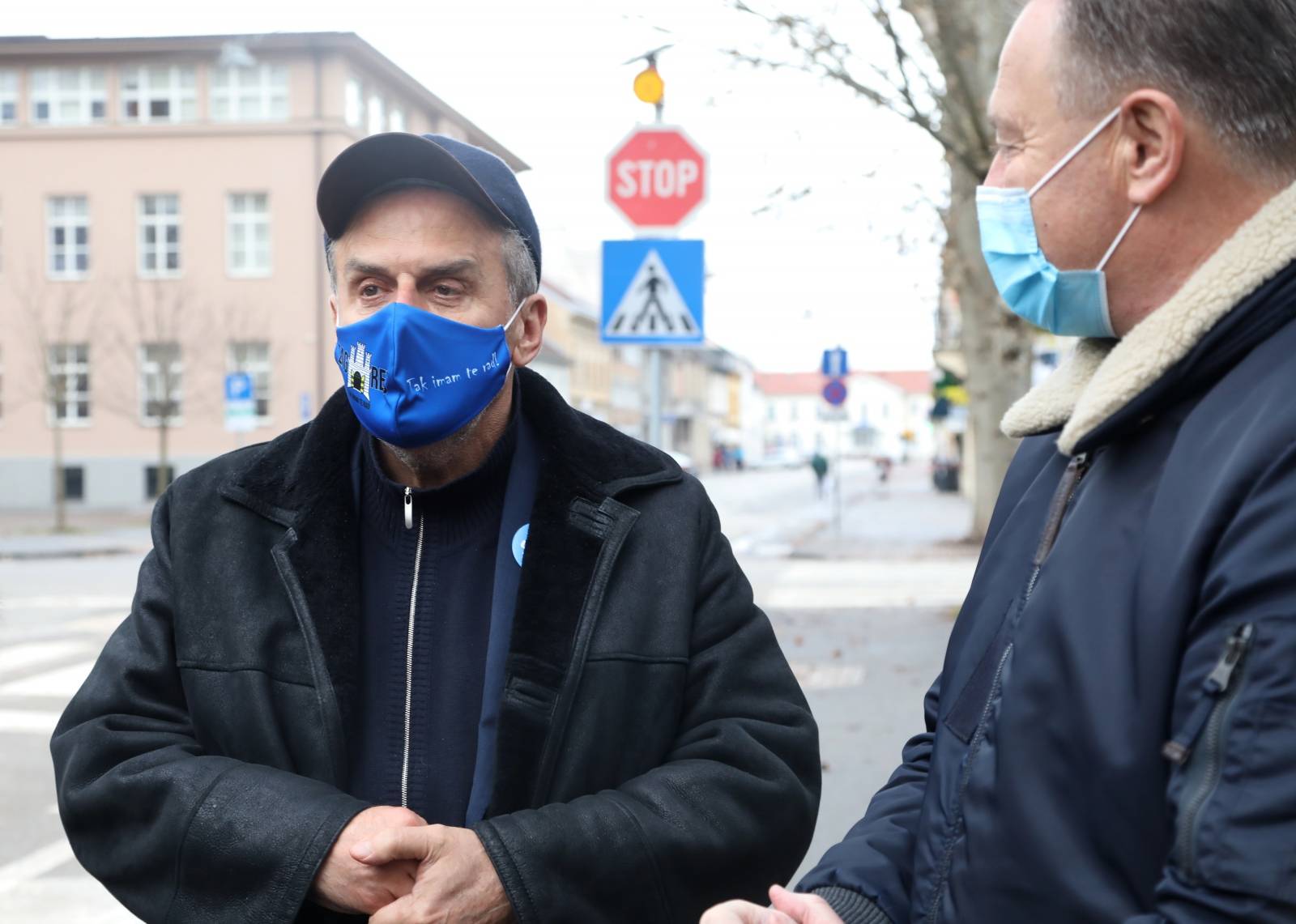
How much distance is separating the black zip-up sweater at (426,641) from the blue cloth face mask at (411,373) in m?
0.12

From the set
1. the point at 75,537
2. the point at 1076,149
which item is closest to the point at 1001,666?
the point at 1076,149

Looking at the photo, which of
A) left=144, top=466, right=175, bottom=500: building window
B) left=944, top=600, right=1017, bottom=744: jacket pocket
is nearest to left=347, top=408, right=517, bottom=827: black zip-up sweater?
Answer: left=944, top=600, right=1017, bottom=744: jacket pocket

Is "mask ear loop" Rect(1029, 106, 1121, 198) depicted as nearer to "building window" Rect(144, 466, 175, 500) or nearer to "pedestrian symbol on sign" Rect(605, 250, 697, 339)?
"pedestrian symbol on sign" Rect(605, 250, 697, 339)

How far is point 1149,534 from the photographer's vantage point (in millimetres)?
1464

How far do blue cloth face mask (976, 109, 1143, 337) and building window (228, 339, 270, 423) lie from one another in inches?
1498

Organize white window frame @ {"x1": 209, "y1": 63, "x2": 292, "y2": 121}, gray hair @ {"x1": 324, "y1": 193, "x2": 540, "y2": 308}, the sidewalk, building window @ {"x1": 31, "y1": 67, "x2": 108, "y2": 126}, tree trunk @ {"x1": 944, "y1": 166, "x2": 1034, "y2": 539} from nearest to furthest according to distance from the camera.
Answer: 1. gray hair @ {"x1": 324, "y1": 193, "x2": 540, "y2": 308}
2. tree trunk @ {"x1": 944, "y1": 166, "x2": 1034, "y2": 539}
3. the sidewalk
4. building window @ {"x1": 31, "y1": 67, "x2": 108, "y2": 126}
5. white window frame @ {"x1": 209, "y1": 63, "x2": 292, "y2": 121}

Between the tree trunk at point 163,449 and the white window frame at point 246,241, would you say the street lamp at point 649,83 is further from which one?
the white window frame at point 246,241

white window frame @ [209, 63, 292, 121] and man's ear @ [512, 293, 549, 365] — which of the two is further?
white window frame @ [209, 63, 292, 121]

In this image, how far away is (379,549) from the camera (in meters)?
2.52

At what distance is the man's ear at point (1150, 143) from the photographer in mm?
1565

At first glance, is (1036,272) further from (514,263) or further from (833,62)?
(833,62)

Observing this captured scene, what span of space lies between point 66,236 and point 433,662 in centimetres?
3928

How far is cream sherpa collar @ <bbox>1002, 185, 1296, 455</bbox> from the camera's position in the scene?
1.49m

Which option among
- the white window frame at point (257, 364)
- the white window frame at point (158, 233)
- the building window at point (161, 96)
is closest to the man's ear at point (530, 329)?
the building window at point (161, 96)
